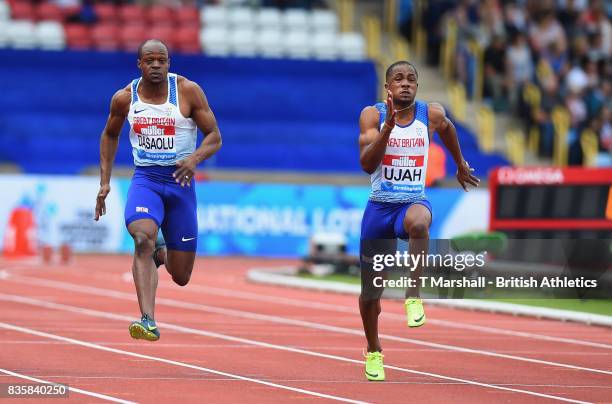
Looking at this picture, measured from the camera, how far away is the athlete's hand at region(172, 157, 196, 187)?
1118 cm

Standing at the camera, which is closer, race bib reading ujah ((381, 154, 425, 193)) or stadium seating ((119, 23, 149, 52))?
race bib reading ujah ((381, 154, 425, 193))

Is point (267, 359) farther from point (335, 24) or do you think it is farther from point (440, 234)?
point (335, 24)

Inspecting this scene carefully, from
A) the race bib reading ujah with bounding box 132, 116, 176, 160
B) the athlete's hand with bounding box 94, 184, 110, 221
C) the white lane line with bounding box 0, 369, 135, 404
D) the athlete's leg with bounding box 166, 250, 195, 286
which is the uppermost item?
the race bib reading ujah with bounding box 132, 116, 176, 160

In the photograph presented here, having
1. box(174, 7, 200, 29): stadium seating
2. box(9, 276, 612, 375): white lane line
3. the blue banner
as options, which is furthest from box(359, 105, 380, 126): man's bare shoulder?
box(174, 7, 200, 29): stadium seating

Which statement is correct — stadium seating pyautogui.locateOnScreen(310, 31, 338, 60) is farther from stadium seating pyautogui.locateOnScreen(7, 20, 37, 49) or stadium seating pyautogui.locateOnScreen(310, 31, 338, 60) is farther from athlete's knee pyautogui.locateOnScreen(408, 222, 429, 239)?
athlete's knee pyautogui.locateOnScreen(408, 222, 429, 239)

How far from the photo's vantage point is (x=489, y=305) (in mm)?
18953

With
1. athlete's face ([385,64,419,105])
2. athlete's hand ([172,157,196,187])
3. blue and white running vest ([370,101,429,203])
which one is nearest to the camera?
athlete's face ([385,64,419,105])

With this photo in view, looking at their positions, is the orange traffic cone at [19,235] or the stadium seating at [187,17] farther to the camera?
the stadium seating at [187,17]

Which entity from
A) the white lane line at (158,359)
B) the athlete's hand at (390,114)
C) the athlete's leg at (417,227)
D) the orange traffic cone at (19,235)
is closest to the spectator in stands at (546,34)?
the orange traffic cone at (19,235)

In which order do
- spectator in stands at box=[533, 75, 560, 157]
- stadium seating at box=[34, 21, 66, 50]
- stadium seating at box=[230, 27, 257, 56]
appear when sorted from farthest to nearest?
stadium seating at box=[230, 27, 257, 56], stadium seating at box=[34, 21, 66, 50], spectator in stands at box=[533, 75, 560, 157]

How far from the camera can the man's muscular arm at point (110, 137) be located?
11.4m

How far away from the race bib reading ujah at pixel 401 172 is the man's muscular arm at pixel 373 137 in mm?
153

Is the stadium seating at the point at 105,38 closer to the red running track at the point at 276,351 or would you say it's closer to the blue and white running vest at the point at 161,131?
the red running track at the point at 276,351

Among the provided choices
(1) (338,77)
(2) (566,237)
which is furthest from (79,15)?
(2) (566,237)
